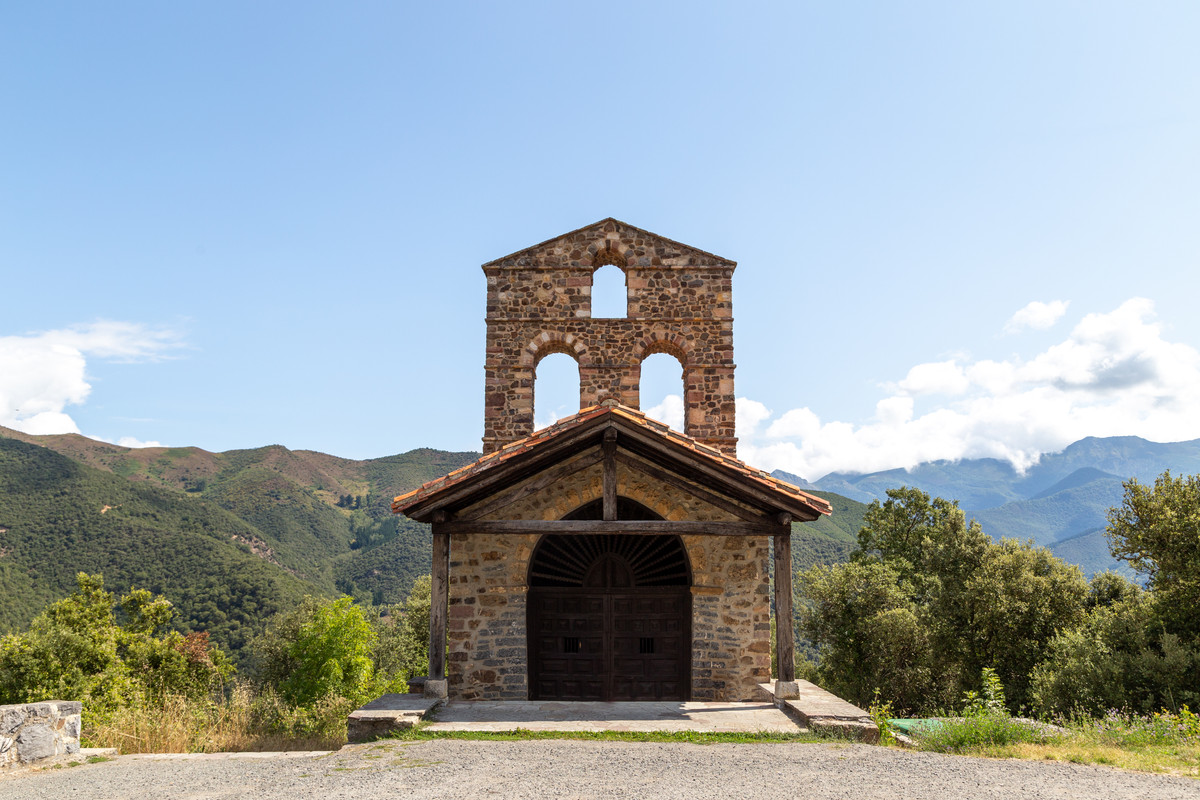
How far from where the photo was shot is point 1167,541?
1443 cm

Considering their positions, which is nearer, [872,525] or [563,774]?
[563,774]

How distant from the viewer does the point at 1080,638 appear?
1698 cm

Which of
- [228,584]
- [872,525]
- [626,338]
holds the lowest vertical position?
[228,584]

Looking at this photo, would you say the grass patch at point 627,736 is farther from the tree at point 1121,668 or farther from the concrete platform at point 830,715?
the tree at point 1121,668

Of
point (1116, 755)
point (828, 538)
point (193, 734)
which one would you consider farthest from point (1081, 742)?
point (828, 538)

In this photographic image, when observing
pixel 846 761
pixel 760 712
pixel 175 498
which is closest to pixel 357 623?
pixel 760 712

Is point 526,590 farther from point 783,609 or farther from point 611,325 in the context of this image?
point 611,325

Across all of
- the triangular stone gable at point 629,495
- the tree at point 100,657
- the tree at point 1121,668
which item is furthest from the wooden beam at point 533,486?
the tree at point 100,657

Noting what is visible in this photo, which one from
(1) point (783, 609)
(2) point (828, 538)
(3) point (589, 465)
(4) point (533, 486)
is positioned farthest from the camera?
(2) point (828, 538)

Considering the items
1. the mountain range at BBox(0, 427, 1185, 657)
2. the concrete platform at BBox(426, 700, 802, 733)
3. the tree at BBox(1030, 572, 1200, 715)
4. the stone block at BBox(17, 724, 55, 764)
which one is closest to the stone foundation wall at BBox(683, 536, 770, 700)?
the concrete platform at BBox(426, 700, 802, 733)

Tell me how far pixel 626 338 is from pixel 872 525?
909 inches

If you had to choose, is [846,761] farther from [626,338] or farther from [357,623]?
[357,623]

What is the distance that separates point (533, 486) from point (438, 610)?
2.02m

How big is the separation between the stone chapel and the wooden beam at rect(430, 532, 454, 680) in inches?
1.0
